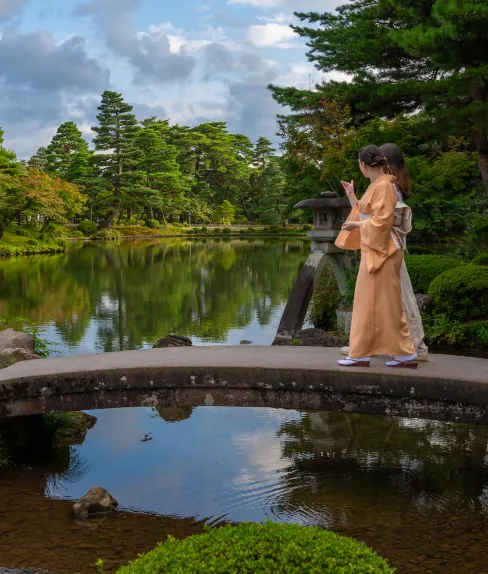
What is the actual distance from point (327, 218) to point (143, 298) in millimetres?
7449

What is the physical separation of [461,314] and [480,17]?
15.6ft

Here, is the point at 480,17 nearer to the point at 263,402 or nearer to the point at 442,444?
the point at 442,444

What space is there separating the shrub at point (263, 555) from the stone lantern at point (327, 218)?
24.8 ft

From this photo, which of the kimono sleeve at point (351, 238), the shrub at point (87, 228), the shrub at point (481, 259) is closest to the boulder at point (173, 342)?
the kimono sleeve at point (351, 238)

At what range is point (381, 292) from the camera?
4.78 m

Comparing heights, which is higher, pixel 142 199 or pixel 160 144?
pixel 160 144

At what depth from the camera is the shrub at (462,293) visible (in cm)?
929

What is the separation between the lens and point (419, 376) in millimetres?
4617

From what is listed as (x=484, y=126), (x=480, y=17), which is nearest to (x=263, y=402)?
(x=480, y=17)

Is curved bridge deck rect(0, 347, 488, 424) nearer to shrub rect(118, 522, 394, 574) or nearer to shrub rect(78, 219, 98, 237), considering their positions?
shrub rect(118, 522, 394, 574)

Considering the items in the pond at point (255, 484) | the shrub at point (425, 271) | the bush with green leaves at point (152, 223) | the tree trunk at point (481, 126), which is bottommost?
the pond at point (255, 484)

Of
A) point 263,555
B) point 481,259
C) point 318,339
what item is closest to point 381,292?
point 263,555

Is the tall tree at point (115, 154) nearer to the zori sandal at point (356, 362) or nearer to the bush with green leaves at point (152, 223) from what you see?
the bush with green leaves at point (152, 223)

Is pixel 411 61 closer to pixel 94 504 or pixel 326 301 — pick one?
pixel 326 301
